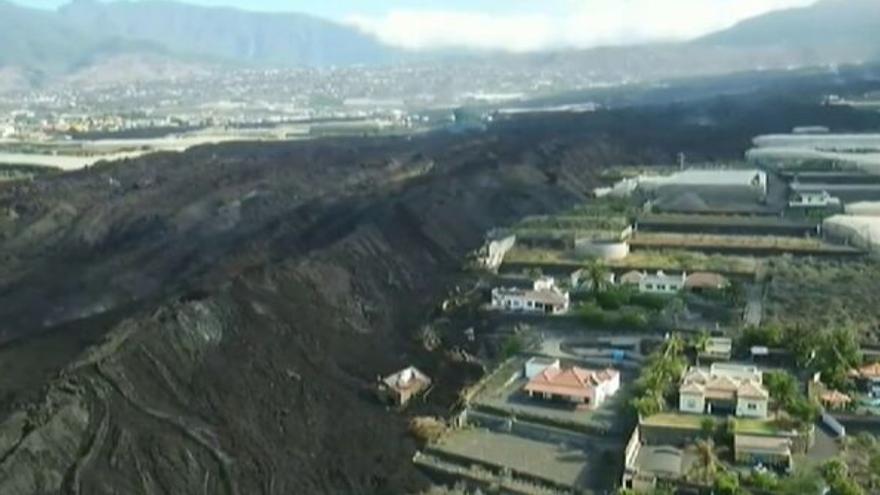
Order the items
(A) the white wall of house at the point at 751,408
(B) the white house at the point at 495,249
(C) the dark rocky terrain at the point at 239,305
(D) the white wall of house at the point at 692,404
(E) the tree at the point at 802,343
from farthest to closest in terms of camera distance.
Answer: (B) the white house at the point at 495,249 < (E) the tree at the point at 802,343 < (D) the white wall of house at the point at 692,404 < (A) the white wall of house at the point at 751,408 < (C) the dark rocky terrain at the point at 239,305

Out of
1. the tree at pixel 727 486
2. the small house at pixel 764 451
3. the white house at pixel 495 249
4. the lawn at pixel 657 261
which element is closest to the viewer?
the tree at pixel 727 486

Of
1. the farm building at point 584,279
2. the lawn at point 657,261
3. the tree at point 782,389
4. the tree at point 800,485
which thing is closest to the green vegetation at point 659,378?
the tree at point 782,389

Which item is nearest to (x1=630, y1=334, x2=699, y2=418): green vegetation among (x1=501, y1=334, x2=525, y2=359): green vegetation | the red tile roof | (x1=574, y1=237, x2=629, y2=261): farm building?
the red tile roof

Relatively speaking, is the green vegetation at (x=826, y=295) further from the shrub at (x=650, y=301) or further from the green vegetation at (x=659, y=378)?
the green vegetation at (x=659, y=378)

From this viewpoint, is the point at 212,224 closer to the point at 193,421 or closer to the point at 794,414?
the point at 193,421

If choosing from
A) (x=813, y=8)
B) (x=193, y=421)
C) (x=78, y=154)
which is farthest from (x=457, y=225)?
(x=813, y=8)

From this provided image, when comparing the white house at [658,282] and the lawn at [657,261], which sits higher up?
the white house at [658,282]
